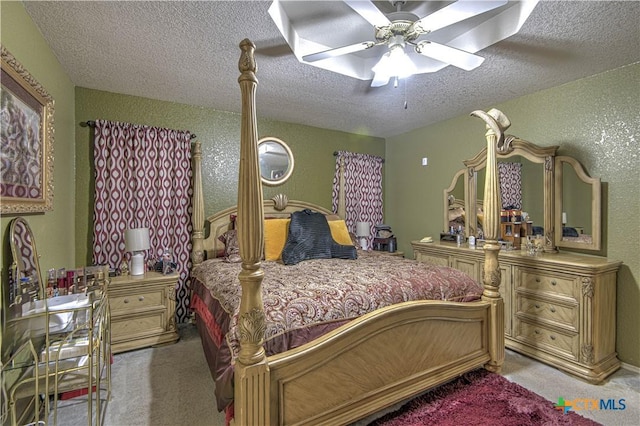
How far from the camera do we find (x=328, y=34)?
2.29 meters

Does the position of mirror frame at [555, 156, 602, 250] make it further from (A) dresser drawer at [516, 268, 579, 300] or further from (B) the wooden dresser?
(A) dresser drawer at [516, 268, 579, 300]

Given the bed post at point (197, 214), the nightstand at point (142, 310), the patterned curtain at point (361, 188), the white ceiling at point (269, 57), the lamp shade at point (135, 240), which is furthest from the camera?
the patterned curtain at point (361, 188)

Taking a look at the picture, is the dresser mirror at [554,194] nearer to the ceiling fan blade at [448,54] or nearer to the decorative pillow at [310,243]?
the ceiling fan blade at [448,54]

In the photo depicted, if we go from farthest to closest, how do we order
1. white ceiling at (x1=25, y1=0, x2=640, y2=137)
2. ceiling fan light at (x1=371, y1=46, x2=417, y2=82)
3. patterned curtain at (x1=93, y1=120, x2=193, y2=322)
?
patterned curtain at (x1=93, y1=120, x2=193, y2=322) → ceiling fan light at (x1=371, y1=46, x2=417, y2=82) → white ceiling at (x1=25, y1=0, x2=640, y2=137)

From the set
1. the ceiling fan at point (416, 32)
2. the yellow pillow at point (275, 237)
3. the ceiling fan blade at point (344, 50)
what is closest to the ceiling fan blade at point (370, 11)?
the ceiling fan at point (416, 32)

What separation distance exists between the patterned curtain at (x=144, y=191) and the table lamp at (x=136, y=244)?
0.79ft

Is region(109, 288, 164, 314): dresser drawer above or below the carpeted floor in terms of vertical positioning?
above

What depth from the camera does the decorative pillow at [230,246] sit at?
10.3ft

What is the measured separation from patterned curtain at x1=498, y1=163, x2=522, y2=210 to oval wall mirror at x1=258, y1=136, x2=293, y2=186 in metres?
2.53

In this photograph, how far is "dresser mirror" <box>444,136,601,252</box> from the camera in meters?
2.72

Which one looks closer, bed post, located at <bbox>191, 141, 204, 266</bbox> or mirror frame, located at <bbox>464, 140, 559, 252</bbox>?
mirror frame, located at <bbox>464, 140, 559, 252</bbox>

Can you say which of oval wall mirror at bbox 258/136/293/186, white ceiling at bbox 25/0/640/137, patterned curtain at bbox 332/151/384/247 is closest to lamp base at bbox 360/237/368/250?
patterned curtain at bbox 332/151/384/247

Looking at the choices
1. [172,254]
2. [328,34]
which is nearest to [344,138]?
[328,34]

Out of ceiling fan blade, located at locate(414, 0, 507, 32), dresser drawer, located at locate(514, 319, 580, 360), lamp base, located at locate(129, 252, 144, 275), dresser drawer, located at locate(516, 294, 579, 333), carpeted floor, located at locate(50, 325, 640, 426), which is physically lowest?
carpeted floor, located at locate(50, 325, 640, 426)
